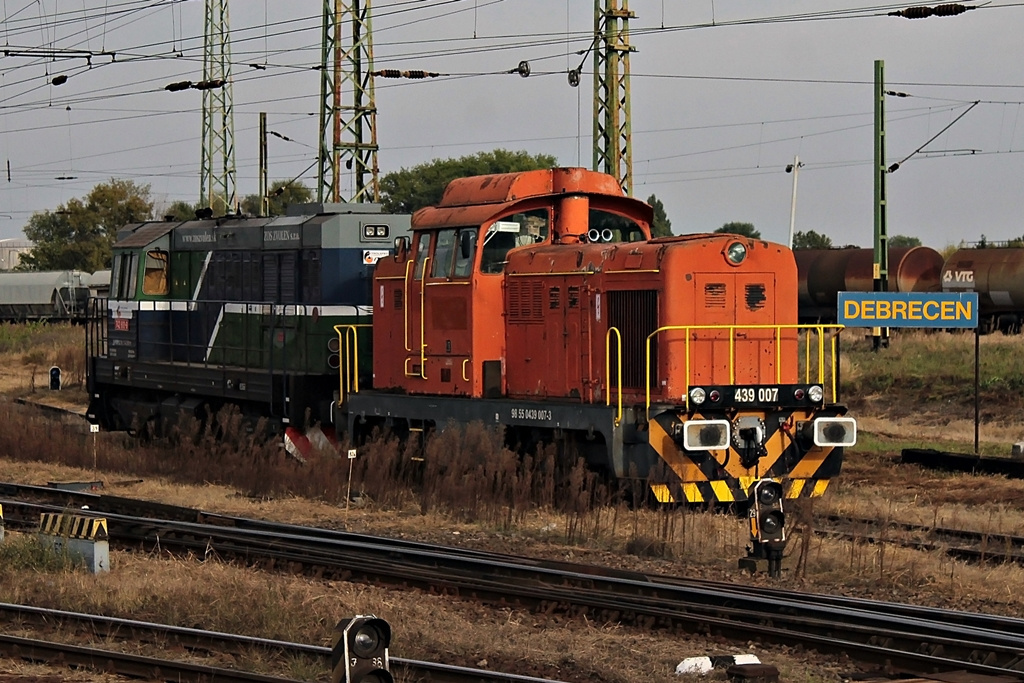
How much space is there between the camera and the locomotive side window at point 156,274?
66.0 feet

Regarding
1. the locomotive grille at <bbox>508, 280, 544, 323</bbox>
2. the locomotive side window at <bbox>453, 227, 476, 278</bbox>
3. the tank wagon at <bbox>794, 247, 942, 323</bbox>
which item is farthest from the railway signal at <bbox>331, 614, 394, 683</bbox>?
the tank wagon at <bbox>794, 247, 942, 323</bbox>

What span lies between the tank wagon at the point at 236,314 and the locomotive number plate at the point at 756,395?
5452mm

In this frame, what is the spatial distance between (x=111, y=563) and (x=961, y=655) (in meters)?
6.58

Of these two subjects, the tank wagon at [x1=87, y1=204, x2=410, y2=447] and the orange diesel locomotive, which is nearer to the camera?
the orange diesel locomotive

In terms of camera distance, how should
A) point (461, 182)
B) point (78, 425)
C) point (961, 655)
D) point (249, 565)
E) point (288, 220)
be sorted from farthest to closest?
point (78, 425), point (288, 220), point (461, 182), point (249, 565), point (961, 655)

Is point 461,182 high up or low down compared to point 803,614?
up

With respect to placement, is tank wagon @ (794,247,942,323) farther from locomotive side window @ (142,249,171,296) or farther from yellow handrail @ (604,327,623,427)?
yellow handrail @ (604,327,623,427)

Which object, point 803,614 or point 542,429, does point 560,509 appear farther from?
point 803,614

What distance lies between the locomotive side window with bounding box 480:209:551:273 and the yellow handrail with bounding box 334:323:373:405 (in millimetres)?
2517

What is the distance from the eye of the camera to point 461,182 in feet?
48.4

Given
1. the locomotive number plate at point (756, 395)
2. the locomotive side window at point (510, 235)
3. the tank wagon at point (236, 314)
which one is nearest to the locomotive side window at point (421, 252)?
the locomotive side window at point (510, 235)

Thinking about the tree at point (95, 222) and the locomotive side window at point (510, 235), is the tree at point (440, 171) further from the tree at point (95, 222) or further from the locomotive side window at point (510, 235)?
the locomotive side window at point (510, 235)

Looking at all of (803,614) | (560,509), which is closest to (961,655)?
(803,614)

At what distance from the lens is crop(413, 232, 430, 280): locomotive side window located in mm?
14719
